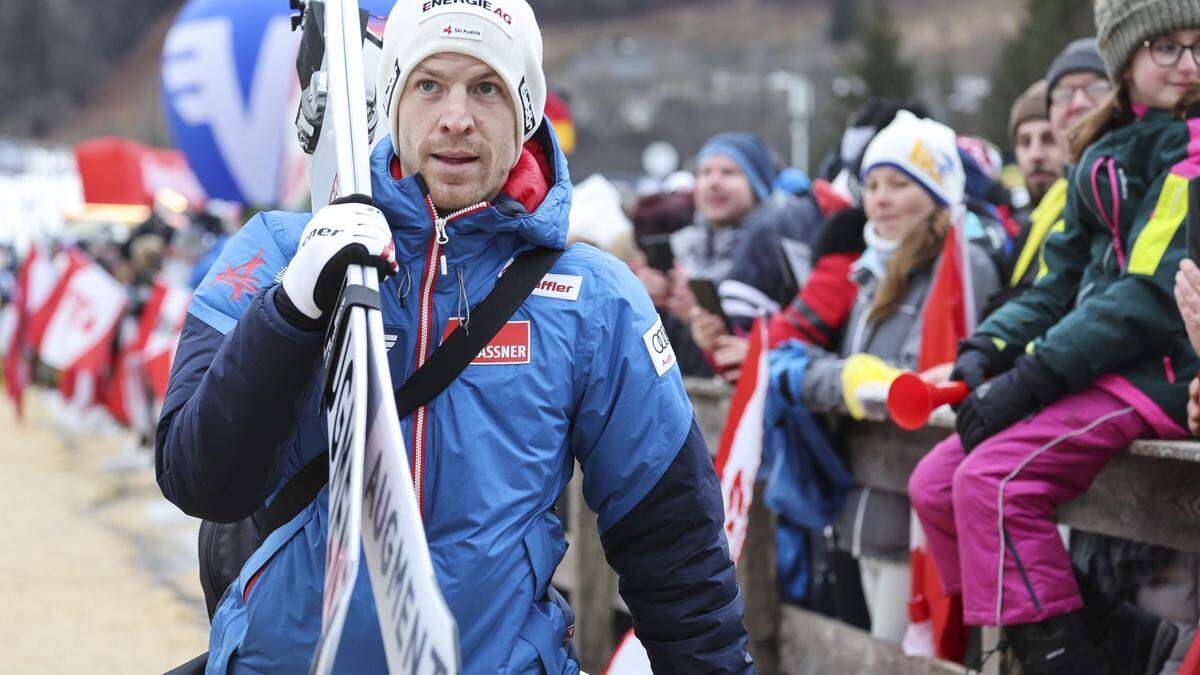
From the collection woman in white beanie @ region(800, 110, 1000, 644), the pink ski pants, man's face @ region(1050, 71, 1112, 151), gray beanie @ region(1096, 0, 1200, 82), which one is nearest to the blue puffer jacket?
the pink ski pants

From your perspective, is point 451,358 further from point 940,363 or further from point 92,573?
point 92,573

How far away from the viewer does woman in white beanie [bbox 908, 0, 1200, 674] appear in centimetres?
340

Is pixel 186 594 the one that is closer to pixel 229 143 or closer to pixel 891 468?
pixel 229 143

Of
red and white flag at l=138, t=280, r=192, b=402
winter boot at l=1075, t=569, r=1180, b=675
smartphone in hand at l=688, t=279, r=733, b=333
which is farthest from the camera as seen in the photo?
red and white flag at l=138, t=280, r=192, b=402

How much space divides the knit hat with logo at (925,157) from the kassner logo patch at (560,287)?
8.34 ft

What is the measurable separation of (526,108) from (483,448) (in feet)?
2.01

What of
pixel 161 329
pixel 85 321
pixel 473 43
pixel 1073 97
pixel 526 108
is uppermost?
pixel 473 43

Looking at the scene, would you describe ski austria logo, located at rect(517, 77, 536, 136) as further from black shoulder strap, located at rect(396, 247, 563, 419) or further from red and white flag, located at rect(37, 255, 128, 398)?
red and white flag, located at rect(37, 255, 128, 398)

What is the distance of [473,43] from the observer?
2.47 metres

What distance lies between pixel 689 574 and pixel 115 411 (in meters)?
12.4

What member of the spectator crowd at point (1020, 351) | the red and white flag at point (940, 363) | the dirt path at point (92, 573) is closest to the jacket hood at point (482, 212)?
the spectator crowd at point (1020, 351)

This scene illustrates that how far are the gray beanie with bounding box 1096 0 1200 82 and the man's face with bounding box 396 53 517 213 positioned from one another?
1803mm

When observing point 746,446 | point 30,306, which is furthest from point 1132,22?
point 30,306

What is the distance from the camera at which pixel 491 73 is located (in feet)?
8.29
